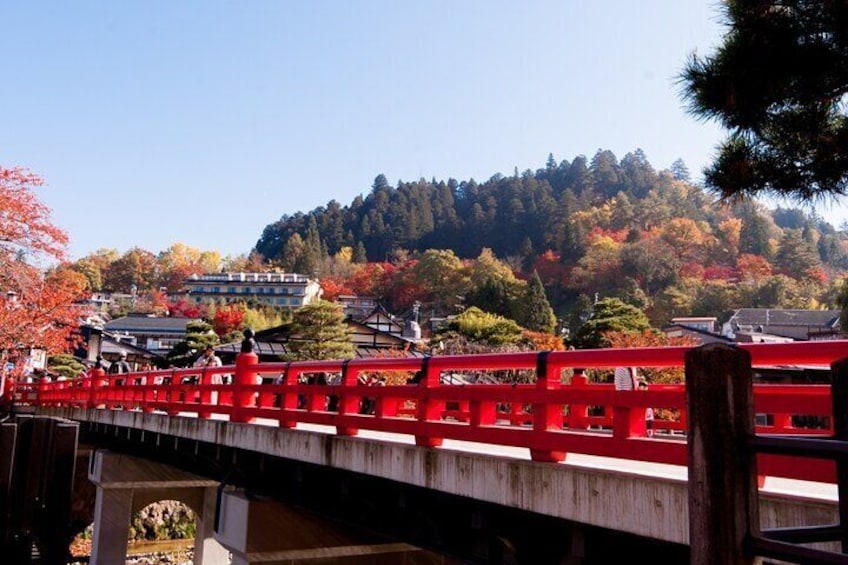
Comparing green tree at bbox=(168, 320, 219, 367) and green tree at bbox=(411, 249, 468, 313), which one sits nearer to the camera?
green tree at bbox=(168, 320, 219, 367)

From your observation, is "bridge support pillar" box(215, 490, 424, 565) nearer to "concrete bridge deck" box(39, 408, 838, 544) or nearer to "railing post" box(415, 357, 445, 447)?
"concrete bridge deck" box(39, 408, 838, 544)

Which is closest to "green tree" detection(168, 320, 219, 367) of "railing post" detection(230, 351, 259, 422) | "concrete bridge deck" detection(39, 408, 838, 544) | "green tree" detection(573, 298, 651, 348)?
"green tree" detection(573, 298, 651, 348)

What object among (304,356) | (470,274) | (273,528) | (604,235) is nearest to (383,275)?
(470,274)

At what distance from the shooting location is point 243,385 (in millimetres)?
9578

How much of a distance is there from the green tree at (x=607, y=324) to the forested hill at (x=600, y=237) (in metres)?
6.66

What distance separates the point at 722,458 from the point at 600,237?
93.1 m

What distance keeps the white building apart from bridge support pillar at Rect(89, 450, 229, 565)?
86.9 m

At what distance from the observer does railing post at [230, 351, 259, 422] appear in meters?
9.63

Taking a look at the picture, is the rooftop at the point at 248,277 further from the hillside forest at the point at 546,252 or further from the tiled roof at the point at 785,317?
the tiled roof at the point at 785,317

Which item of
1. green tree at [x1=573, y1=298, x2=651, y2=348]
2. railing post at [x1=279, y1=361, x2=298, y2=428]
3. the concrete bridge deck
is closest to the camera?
the concrete bridge deck

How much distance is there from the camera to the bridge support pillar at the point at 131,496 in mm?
15625

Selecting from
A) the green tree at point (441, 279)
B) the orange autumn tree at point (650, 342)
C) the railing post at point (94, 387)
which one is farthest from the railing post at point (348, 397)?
the green tree at point (441, 279)

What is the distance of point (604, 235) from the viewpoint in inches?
3730

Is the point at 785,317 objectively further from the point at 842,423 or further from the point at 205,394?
the point at 842,423
